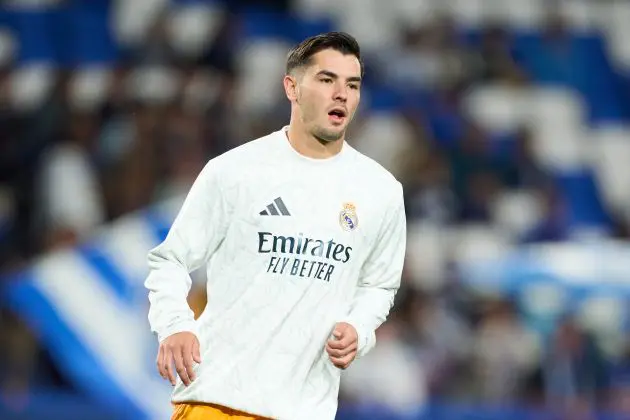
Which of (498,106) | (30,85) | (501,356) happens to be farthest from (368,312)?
(498,106)

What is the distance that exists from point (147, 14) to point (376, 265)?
925cm

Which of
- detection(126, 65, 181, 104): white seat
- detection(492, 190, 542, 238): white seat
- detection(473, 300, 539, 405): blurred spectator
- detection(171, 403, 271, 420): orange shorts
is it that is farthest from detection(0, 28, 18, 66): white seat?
detection(171, 403, 271, 420): orange shorts

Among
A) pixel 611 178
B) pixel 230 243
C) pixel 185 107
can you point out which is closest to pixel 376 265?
pixel 230 243

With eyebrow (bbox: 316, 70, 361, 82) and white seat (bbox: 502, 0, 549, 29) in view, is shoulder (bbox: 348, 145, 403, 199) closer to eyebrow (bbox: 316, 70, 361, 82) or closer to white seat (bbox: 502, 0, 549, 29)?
eyebrow (bbox: 316, 70, 361, 82)

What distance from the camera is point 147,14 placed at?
1341 centimetres

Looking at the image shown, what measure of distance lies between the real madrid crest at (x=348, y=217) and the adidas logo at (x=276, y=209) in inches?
6.9

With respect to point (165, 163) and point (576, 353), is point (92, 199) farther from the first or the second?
point (576, 353)

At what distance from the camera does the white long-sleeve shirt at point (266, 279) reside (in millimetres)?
4332

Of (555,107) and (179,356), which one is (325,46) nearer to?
(179,356)

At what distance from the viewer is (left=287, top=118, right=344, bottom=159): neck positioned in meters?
4.50

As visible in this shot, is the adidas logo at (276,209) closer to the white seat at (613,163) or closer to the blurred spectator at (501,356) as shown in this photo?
the blurred spectator at (501,356)

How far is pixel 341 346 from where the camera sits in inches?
167

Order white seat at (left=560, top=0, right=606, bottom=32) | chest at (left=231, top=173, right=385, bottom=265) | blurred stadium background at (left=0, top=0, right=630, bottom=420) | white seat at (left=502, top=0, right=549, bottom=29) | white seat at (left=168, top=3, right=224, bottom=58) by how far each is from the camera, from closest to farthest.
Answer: chest at (left=231, top=173, right=385, bottom=265) < blurred stadium background at (left=0, top=0, right=630, bottom=420) < white seat at (left=168, top=3, right=224, bottom=58) < white seat at (left=502, top=0, right=549, bottom=29) < white seat at (left=560, top=0, right=606, bottom=32)

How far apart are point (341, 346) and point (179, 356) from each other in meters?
0.49
